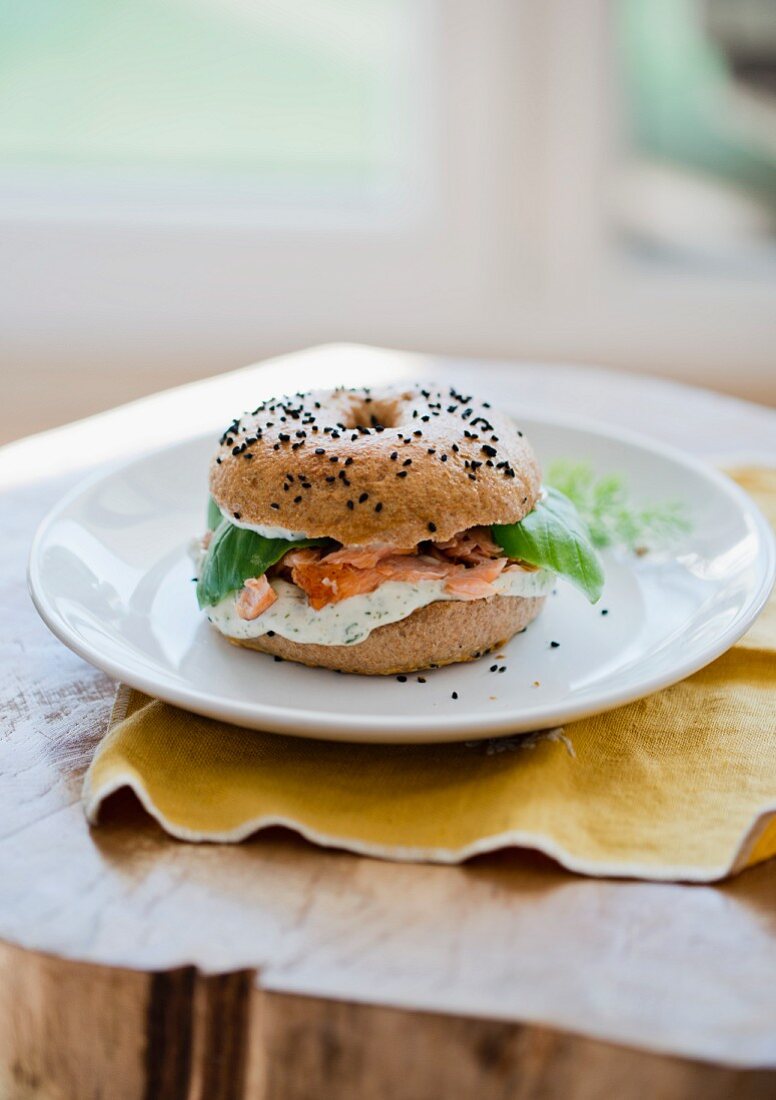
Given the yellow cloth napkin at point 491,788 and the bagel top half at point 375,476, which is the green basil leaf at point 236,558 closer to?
the bagel top half at point 375,476

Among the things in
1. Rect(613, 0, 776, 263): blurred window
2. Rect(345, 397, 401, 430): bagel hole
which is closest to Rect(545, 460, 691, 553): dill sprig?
Rect(345, 397, 401, 430): bagel hole

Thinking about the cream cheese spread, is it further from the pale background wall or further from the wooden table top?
the pale background wall

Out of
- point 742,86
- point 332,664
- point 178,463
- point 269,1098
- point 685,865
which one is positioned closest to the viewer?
point 269,1098

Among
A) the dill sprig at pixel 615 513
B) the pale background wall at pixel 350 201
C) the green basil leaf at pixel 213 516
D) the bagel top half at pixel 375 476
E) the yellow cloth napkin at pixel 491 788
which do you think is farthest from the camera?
the pale background wall at pixel 350 201

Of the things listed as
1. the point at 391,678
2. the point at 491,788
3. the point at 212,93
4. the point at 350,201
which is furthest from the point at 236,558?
the point at 212,93

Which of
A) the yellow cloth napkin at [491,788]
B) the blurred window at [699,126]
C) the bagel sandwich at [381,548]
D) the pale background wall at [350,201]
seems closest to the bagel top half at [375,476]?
the bagel sandwich at [381,548]

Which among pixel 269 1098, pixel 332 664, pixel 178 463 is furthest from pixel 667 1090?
pixel 178 463

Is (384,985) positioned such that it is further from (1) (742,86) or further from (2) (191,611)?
(1) (742,86)
